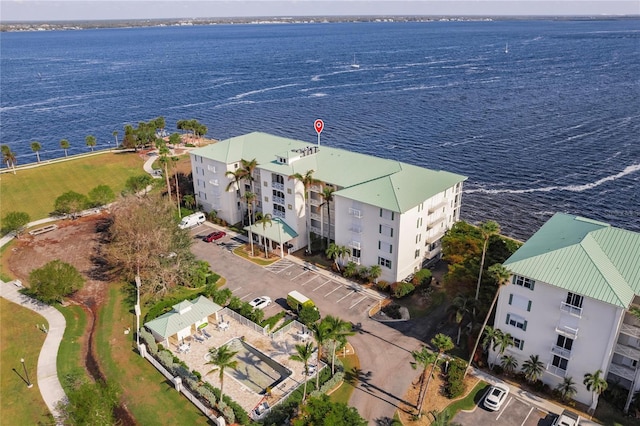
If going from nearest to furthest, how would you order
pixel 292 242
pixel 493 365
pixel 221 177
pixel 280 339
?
pixel 493 365, pixel 280 339, pixel 292 242, pixel 221 177

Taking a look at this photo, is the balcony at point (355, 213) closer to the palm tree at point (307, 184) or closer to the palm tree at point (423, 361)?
the palm tree at point (307, 184)

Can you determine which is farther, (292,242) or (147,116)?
(147,116)

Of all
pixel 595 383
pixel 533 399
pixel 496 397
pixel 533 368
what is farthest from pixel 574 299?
pixel 496 397

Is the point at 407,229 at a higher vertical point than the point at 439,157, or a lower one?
higher

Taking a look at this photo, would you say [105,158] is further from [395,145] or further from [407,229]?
[407,229]

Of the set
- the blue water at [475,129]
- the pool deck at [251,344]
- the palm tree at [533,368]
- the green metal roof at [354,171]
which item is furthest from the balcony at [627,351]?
the blue water at [475,129]

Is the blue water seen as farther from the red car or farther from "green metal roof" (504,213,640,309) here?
the red car

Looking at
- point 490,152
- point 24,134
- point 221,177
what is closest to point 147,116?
point 24,134
